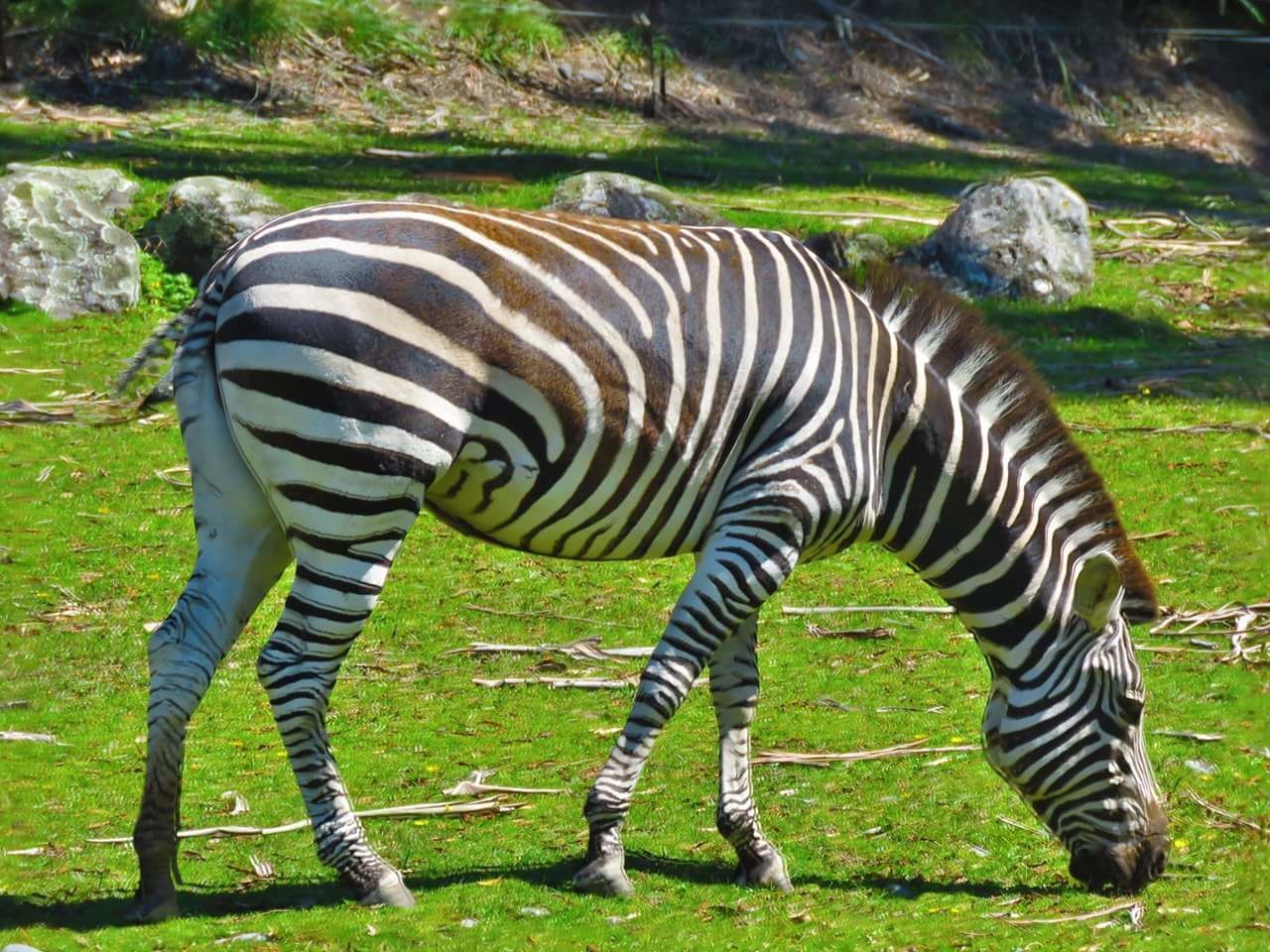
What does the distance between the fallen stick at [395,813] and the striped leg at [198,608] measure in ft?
2.58

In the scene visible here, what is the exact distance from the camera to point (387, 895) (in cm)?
565

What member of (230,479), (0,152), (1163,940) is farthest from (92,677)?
(0,152)

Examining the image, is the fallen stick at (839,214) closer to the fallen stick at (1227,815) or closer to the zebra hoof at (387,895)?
the fallen stick at (1227,815)

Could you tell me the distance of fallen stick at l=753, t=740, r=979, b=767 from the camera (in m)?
7.43

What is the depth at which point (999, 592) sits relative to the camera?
6281 millimetres

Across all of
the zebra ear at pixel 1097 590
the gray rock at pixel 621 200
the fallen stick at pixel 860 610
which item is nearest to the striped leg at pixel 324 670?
the zebra ear at pixel 1097 590

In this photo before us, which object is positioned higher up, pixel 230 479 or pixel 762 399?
pixel 762 399

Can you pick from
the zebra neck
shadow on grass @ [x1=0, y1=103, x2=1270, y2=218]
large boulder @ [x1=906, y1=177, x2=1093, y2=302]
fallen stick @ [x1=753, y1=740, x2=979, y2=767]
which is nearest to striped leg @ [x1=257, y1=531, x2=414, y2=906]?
the zebra neck

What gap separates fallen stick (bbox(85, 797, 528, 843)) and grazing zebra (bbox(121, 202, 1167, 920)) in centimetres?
91

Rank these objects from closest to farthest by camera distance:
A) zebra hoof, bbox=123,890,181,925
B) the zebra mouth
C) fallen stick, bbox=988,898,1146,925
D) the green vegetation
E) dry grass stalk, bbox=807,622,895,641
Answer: zebra hoof, bbox=123,890,181,925 → fallen stick, bbox=988,898,1146,925 → the zebra mouth → dry grass stalk, bbox=807,622,895,641 → the green vegetation

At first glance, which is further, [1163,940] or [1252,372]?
[1252,372]

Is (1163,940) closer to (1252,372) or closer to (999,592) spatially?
(999,592)

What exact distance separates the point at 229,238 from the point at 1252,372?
9.23m

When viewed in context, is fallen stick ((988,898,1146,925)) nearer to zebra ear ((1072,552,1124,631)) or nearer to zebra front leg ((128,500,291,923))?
zebra ear ((1072,552,1124,631))
